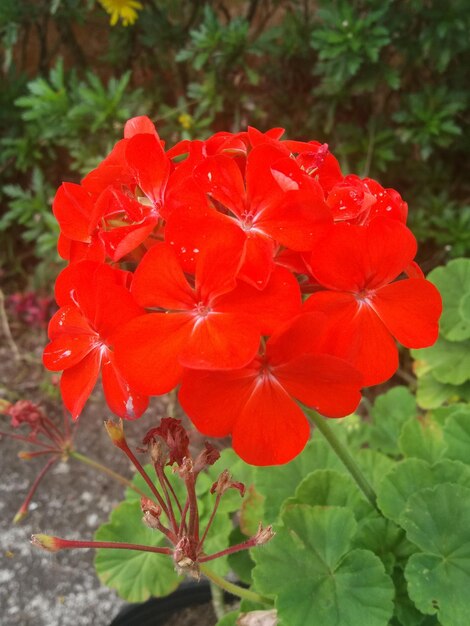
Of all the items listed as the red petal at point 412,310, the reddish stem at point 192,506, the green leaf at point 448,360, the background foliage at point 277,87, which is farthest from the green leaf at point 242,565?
the background foliage at point 277,87

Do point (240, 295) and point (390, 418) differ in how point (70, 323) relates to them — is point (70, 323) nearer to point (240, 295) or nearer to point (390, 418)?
point (240, 295)

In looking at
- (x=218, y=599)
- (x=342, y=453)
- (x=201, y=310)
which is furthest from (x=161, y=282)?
(x=218, y=599)

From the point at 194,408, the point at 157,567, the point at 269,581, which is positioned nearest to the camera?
the point at 194,408

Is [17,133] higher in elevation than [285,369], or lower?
lower

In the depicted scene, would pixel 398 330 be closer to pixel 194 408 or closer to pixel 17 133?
pixel 194 408

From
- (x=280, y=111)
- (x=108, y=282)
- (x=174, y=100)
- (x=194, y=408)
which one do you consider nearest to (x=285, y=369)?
(x=194, y=408)

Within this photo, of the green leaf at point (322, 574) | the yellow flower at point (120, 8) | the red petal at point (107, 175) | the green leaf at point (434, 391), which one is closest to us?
the red petal at point (107, 175)

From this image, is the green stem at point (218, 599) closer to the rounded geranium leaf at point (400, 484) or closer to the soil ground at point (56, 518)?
the soil ground at point (56, 518)

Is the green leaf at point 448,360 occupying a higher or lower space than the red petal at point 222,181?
lower
